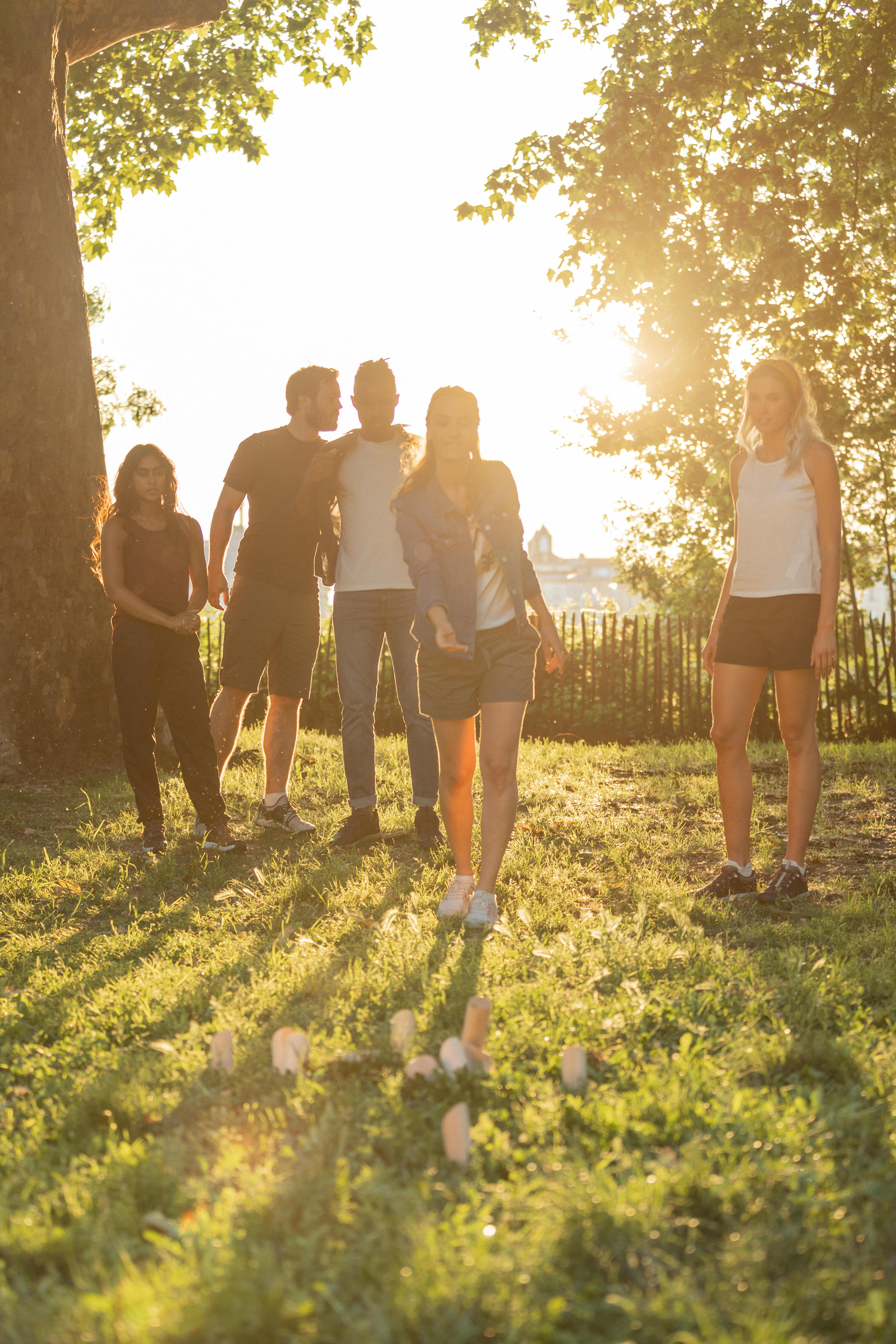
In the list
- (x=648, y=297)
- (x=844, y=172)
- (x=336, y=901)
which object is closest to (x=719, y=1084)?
(x=336, y=901)

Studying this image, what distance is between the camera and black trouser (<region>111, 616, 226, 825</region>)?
5.10 metres

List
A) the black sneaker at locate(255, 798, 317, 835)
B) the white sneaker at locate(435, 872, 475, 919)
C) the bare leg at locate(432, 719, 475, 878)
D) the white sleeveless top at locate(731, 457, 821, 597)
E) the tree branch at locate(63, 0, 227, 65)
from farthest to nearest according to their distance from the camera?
the tree branch at locate(63, 0, 227, 65), the black sneaker at locate(255, 798, 317, 835), the white sleeveless top at locate(731, 457, 821, 597), the bare leg at locate(432, 719, 475, 878), the white sneaker at locate(435, 872, 475, 919)

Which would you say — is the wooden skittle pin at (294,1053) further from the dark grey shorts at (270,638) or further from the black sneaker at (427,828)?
the dark grey shorts at (270,638)

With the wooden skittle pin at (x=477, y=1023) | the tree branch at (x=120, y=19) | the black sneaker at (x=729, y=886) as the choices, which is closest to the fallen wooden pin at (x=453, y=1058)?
the wooden skittle pin at (x=477, y=1023)

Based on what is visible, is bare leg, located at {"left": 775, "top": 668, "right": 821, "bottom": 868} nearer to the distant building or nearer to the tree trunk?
the tree trunk

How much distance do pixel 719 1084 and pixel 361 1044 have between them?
87cm

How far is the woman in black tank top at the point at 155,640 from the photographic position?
5090 millimetres

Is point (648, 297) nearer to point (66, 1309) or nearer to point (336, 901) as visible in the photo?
point (336, 901)

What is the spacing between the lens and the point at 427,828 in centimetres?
522

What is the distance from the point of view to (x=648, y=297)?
8055mm

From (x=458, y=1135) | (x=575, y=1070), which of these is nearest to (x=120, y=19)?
(x=575, y=1070)

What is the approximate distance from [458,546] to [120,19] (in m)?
6.88

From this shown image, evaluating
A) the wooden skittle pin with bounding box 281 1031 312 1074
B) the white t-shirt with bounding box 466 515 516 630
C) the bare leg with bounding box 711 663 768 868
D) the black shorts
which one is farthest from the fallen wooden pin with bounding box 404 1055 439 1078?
the black shorts

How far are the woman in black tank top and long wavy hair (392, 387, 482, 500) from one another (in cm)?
158
